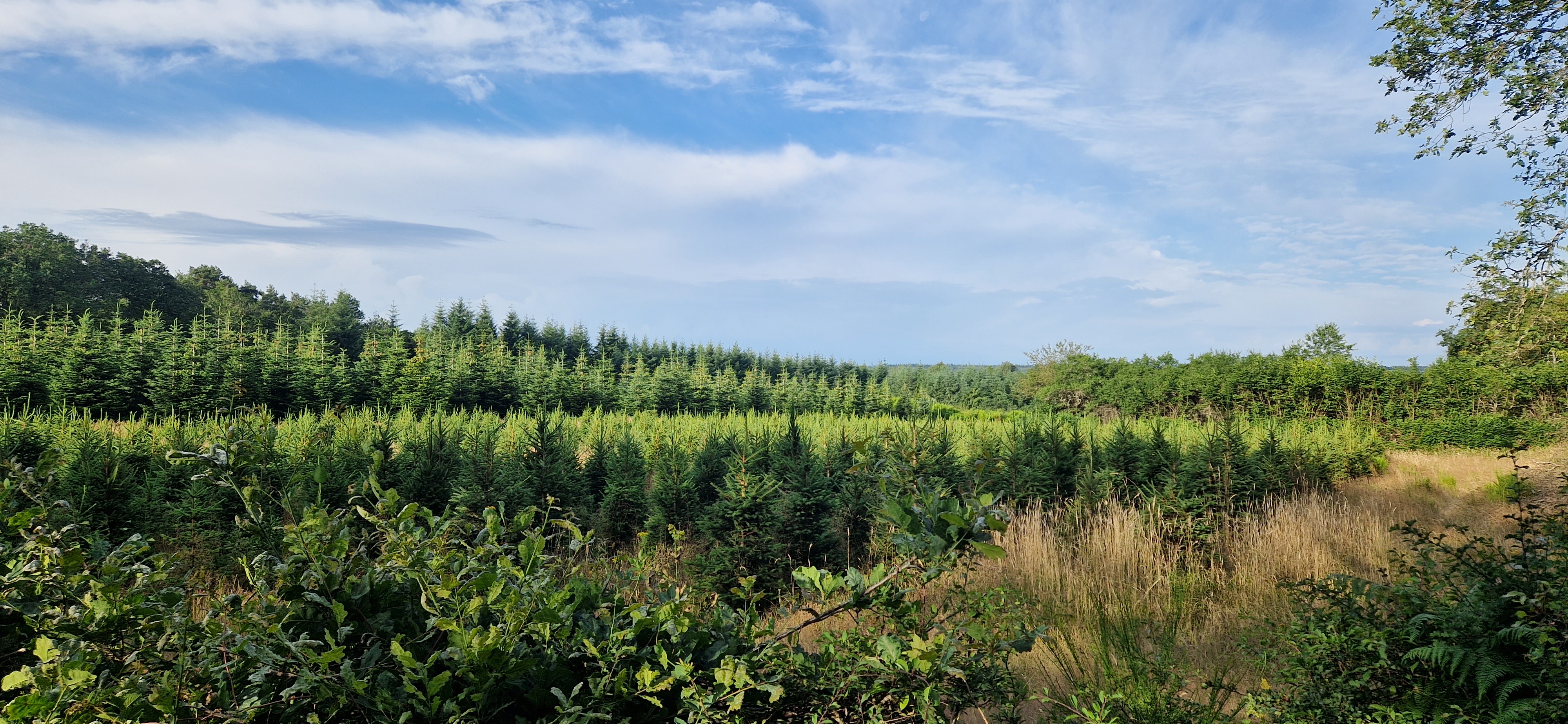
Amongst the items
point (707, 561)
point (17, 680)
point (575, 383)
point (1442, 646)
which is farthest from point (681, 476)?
point (575, 383)

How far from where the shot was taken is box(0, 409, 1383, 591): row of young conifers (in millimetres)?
5355

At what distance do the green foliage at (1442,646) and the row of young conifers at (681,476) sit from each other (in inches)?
62.6

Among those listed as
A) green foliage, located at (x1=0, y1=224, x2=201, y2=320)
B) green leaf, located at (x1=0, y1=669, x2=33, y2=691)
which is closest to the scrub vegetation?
green leaf, located at (x1=0, y1=669, x2=33, y2=691)

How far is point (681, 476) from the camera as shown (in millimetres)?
6355

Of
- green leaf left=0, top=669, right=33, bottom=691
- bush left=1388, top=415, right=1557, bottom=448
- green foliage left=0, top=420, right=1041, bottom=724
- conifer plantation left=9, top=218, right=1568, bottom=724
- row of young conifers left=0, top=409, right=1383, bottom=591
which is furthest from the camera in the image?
bush left=1388, top=415, right=1557, bottom=448

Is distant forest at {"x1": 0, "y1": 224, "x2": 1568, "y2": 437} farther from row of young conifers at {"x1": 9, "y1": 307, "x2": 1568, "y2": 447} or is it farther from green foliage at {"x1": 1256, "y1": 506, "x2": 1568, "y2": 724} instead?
green foliage at {"x1": 1256, "y1": 506, "x2": 1568, "y2": 724}

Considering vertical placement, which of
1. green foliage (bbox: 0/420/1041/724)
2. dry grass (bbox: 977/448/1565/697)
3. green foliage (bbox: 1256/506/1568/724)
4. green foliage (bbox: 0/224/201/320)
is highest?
green foliage (bbox: 0/224/201/320)

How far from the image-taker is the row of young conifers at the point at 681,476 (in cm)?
536

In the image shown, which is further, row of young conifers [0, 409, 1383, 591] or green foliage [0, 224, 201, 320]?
green foliage [0, 224, 201, 320]

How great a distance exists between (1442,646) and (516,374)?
693 inches

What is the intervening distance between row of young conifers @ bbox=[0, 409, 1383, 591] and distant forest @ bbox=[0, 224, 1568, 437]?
4.20 m

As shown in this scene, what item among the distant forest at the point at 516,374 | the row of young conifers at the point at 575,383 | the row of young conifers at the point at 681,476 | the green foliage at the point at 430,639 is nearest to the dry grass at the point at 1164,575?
the row of young conifers at the point at 681,476

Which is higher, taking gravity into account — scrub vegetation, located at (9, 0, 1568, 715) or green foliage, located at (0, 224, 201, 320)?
green foliage, located at (0, 224, 201, 320)

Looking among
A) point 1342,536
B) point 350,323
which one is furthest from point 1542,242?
point 350,323
